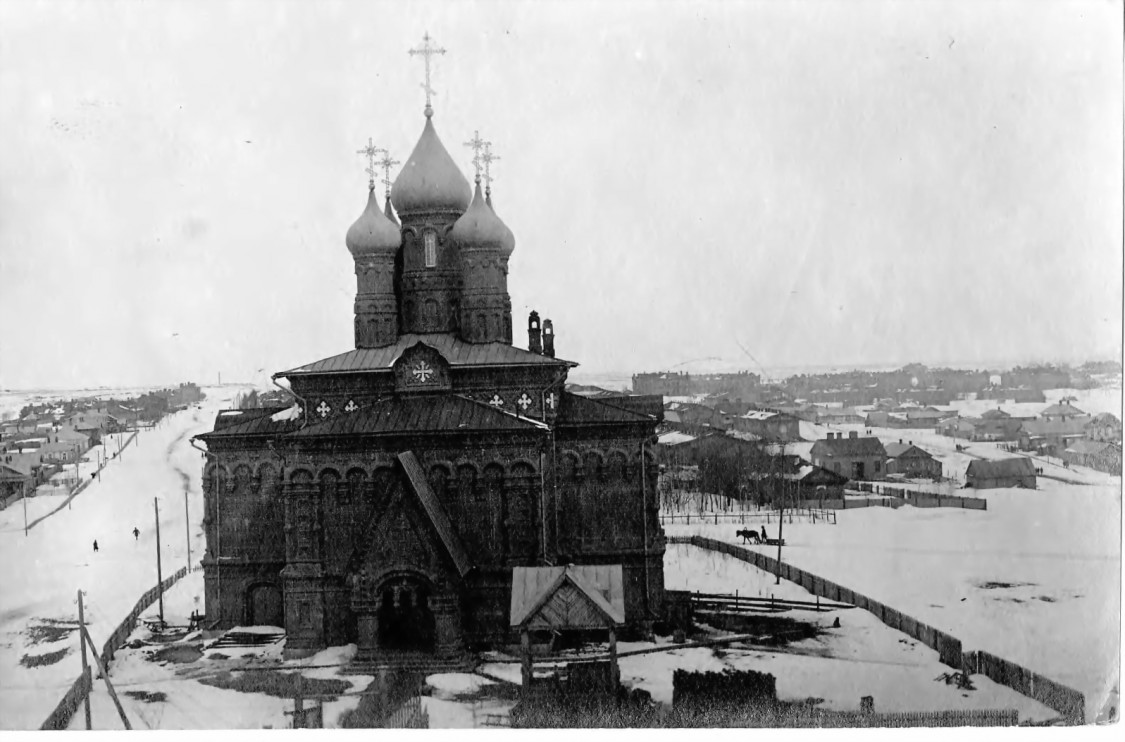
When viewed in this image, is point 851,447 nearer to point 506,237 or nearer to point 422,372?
point 506,237

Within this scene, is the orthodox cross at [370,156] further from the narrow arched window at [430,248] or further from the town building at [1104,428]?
the town building at [1104,428]

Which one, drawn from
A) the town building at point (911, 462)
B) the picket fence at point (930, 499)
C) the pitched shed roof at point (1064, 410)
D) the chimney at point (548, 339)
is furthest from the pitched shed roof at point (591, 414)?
the pitched shed roof at point (1064, 410)

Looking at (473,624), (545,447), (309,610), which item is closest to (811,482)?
(545,447)

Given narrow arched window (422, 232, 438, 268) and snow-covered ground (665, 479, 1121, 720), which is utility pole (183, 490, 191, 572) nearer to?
→ narrow arched window (422, 232, 438, 268)

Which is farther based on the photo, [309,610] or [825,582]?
[825,582]

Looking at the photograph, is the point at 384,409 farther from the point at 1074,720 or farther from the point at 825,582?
the point at 1074,720

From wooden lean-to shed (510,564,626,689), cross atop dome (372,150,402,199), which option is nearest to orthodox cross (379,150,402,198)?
cross atop dome (372,150,402,199)
